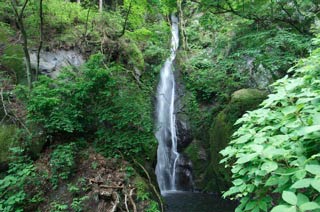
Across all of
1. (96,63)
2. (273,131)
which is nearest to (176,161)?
(96,63)

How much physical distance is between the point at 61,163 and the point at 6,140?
1235 mm

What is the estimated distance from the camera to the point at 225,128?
8.38 meters

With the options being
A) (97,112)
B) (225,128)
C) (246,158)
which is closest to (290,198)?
(246,158)

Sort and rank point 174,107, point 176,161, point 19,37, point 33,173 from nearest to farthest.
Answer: point 33,173 < point 19,37 < point 176,161 < point 174,107

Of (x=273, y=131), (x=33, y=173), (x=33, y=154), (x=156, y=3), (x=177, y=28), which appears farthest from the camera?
(x=177, y=28)

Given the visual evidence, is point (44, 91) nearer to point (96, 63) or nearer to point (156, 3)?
point (96, 63)

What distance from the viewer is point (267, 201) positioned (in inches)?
54.4

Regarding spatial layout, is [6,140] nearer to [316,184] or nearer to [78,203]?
[78,203]

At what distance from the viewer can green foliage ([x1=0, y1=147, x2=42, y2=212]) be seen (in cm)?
432

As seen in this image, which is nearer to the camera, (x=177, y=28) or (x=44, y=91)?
(x=44, y=91)

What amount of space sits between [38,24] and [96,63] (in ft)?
9.61

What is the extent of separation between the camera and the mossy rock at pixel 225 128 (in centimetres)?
805

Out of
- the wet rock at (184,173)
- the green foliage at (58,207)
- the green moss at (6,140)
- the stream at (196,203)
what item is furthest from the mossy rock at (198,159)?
the green moss at (6,140)

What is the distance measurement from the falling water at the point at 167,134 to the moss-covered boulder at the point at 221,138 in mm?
947
